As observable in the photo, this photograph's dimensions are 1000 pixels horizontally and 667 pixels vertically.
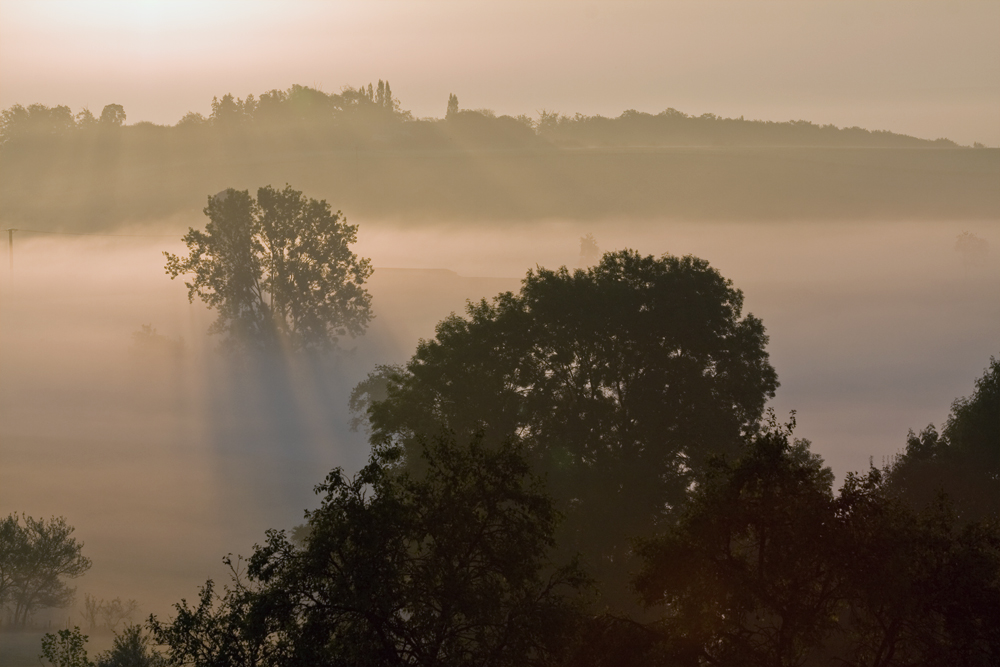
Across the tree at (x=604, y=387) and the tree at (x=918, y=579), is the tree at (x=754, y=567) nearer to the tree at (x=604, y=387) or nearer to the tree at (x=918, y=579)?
the tree at (x=918, y=579)

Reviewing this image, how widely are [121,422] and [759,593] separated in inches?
4186

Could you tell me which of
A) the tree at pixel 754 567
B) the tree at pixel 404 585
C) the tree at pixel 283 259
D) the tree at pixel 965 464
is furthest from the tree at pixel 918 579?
the tree at pixel 283 259

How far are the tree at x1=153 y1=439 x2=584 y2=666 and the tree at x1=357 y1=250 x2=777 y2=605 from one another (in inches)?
766

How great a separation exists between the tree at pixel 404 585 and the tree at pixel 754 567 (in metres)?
2.44

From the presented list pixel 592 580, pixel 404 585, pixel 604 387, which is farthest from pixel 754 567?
pixel 604 387

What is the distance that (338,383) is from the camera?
119 metres

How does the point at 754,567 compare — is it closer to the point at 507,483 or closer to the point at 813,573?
the point at 813,573

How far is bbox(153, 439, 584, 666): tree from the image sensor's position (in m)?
23.0

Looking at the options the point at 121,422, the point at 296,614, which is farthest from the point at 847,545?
the point at 121,422

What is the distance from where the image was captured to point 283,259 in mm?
110312

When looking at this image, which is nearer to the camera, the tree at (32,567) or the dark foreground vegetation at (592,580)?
the dark foreground vegetation at (592,580)

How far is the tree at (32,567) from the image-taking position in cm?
6059

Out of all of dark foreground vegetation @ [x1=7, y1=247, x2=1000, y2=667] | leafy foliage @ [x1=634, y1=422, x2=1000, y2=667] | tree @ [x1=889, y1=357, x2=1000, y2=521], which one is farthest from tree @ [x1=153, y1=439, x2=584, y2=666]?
tree @ [x1=889, y1=357, x2=1000, y2=521]

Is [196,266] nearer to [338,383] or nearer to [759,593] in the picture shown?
[338,383]
